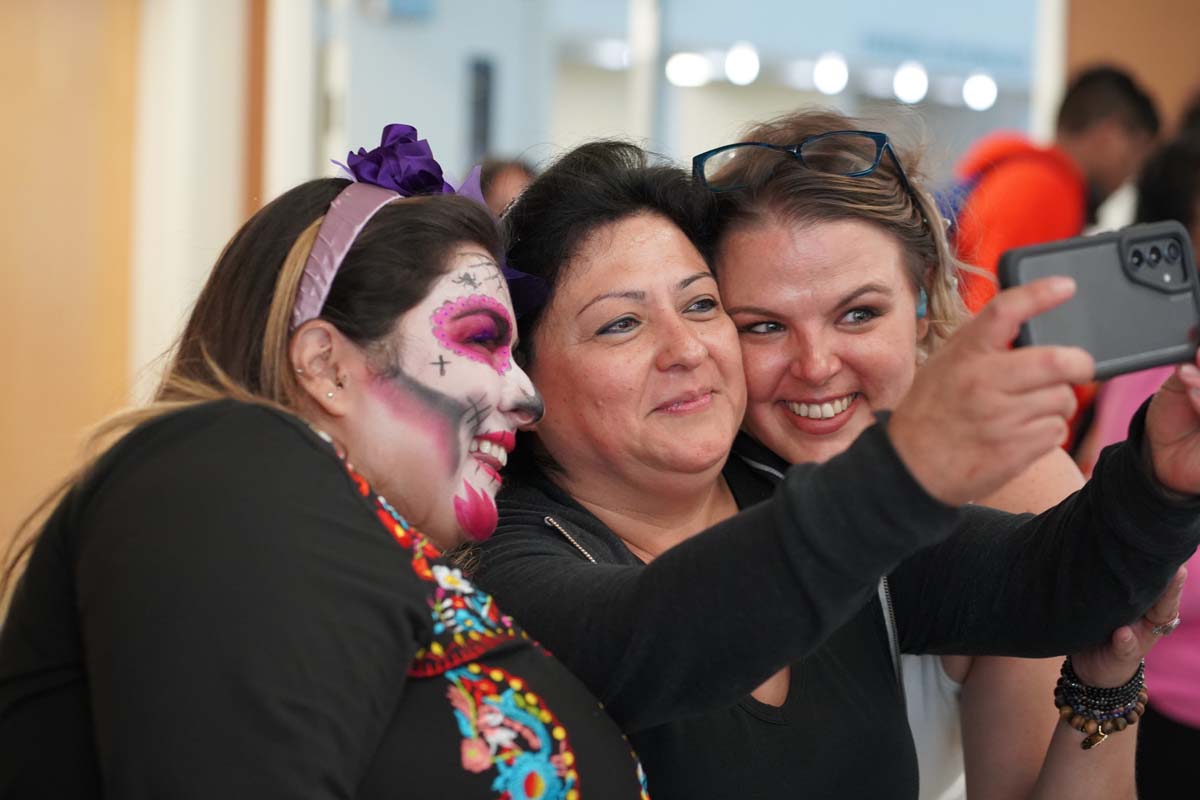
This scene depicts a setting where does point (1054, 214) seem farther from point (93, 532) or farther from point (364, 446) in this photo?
point (93, 532)

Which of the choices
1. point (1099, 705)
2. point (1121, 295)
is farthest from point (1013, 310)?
point (1099, 705)

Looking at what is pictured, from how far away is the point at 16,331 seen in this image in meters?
3.90

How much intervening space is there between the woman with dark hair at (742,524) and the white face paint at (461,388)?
118 millimetres

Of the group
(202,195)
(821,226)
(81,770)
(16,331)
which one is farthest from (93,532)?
(202,195)

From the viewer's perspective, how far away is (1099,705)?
1.66m

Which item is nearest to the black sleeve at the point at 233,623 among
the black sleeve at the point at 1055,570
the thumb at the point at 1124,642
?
the black sleeve at the point at 1055,570

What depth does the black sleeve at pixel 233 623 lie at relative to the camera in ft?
3.19

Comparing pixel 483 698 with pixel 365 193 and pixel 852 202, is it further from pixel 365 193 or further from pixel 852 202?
pixel 852 202

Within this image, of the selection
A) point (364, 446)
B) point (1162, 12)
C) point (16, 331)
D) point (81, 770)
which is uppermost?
point (1162, 12)

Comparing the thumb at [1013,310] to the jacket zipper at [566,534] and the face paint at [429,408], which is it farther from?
the jacket zipper at [566,534]

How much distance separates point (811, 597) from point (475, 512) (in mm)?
388

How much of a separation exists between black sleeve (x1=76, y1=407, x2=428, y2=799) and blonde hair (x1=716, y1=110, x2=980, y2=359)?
3.13 feet

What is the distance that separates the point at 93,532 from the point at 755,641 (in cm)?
51

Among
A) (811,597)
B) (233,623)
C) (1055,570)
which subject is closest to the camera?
(233,623)
